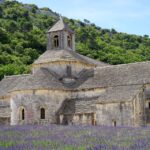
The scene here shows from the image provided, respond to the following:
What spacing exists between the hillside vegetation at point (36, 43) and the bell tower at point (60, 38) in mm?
31915

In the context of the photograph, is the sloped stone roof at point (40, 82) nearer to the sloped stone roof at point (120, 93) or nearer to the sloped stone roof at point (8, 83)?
the sloped stone roof at point (120, 93)

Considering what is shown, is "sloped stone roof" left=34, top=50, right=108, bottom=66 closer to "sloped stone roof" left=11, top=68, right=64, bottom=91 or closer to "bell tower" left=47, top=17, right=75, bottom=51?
"bell tower" left=47, top=17, right=75, bottom=51

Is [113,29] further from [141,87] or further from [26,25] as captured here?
[141,87]

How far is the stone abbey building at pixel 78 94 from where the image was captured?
126 feet

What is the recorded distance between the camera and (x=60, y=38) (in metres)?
48.2

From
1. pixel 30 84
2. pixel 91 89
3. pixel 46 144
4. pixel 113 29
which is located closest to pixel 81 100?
pixel 91 89

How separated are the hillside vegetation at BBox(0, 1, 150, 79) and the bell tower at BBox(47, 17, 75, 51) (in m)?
31.9

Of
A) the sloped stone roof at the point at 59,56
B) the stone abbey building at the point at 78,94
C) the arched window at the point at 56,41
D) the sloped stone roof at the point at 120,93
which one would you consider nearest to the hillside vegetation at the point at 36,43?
the arched window at the point at 56,41

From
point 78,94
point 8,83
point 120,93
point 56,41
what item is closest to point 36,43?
point 8,83

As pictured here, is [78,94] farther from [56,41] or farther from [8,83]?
[8,83]

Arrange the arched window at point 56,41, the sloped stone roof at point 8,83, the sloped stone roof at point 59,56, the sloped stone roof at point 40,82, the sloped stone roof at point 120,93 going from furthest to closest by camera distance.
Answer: the sloped stone roof at point 8,83
the arched window at point 56,41
the sloped stone roof at point 59,56
the sloped stone roof at point 40,82
the sloped stone roof at point 120,93

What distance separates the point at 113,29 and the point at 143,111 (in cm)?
10953

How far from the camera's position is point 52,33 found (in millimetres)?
48938

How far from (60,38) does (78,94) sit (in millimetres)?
7859
